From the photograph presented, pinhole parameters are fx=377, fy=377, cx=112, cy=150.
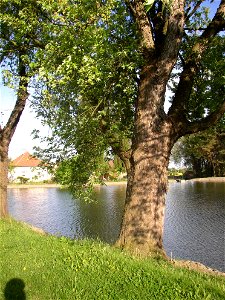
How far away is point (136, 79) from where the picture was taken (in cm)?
1079

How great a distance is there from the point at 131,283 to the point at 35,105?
9.73 metres

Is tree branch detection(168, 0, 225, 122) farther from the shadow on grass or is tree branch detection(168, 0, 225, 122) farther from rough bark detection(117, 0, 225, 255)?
the shadow on grass

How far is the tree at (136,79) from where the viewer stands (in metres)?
9.27

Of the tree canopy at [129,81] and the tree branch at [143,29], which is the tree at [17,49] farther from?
the tree branch at [143,29]

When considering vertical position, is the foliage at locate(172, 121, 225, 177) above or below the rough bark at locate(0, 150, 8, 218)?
above

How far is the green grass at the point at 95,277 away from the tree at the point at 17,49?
4.67 metres

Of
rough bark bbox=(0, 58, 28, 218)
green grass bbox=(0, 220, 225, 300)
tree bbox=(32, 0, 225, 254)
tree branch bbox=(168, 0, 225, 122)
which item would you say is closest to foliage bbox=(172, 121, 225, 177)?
rough bark bbox=(0, 58, 28, 218)

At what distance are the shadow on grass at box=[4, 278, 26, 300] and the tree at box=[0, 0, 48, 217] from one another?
516 cm

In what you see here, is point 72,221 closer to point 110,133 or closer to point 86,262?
point 110,133

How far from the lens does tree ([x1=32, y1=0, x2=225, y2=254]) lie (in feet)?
30.4

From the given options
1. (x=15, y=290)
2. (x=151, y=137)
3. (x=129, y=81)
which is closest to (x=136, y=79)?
(x=129, y=81)

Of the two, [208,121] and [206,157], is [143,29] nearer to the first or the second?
[208,121]

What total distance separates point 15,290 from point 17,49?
1095cm

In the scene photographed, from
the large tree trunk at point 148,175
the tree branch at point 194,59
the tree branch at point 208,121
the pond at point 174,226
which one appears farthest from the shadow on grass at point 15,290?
the pond at point 174,226
